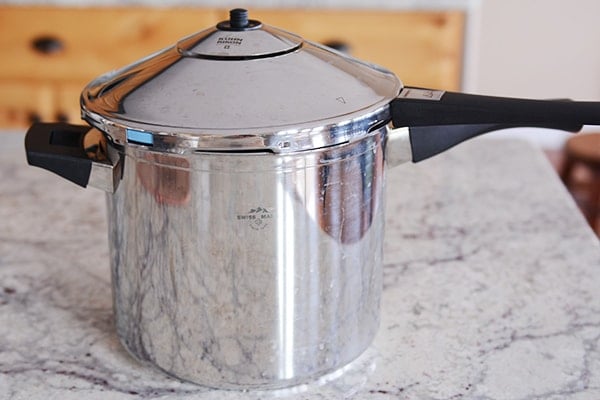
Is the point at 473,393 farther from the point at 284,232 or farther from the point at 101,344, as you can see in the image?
the point at 101,344

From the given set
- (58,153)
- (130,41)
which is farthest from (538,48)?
(58,153)

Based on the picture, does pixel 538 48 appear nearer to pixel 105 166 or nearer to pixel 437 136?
pixel 437 136

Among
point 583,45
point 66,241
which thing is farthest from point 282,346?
point 583,45

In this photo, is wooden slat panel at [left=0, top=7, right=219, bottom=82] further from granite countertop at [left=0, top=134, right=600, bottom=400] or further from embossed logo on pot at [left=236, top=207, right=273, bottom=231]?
embossed logo on pot at [left=236, top=207, right=273, bottom=231]

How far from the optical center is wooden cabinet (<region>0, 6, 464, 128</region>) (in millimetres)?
1939

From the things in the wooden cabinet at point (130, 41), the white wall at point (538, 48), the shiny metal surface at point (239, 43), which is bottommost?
the white wall at point (538, 48)

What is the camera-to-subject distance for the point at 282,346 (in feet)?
2.18

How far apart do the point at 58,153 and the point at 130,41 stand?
138 centimetres

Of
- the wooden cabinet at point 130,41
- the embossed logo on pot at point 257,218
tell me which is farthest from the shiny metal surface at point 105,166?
the wooden cabinet at point 130,41

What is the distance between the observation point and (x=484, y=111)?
25.0 inches

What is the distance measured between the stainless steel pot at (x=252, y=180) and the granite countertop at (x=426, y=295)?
5cm

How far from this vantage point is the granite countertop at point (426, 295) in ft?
2.27

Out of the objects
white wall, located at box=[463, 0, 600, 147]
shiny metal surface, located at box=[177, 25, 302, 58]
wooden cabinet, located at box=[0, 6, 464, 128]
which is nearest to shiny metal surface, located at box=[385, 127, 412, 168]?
shiny metal surface, located at box=[177, 25, 302, 58]

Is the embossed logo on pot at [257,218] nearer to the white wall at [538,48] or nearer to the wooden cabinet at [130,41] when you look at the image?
the wooden cabinet at [130,41]
